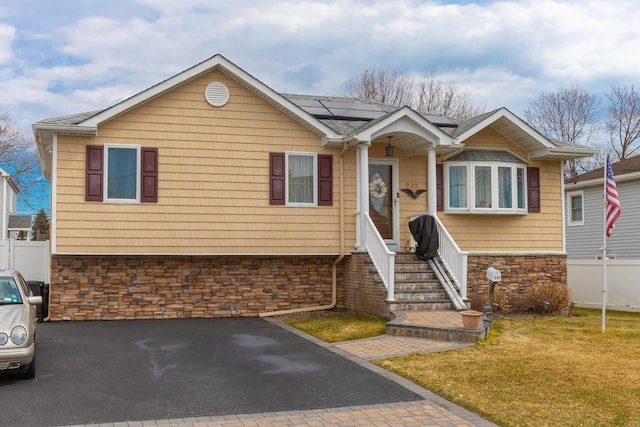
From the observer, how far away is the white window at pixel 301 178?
15.1 metres

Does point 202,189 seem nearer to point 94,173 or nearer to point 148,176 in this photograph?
point 148,176

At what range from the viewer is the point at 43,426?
223 inches

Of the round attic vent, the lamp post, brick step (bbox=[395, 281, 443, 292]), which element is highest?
the round attic vent

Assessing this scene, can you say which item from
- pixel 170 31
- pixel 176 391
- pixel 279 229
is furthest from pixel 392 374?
pixel 170 31

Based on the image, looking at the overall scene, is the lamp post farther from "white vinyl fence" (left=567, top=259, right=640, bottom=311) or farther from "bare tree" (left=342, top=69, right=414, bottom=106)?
"bare tree" (left=342, top=69, right=414, bottom=106)

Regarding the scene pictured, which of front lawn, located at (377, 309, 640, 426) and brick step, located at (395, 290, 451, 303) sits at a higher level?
brick step, located at (395, 290, 451, 303)

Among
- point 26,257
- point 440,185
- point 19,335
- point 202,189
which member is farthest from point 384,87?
point 19,335

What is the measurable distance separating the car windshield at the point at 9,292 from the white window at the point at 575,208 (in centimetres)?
2185

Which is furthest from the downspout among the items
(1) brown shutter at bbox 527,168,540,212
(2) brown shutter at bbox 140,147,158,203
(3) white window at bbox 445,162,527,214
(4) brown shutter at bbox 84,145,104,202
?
(1) brown shutter at bbox 527,168,540,212

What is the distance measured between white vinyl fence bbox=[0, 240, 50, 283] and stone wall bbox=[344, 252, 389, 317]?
7.59 metres

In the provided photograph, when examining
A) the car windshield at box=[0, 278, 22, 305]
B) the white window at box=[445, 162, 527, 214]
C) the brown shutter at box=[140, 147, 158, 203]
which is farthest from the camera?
the white window at box=[445, 162, 527, 214]

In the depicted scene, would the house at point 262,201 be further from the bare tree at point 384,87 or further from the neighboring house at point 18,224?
the neighboring house at point 18,224

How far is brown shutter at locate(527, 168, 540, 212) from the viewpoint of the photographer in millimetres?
16625

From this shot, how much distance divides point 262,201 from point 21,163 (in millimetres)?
35721
